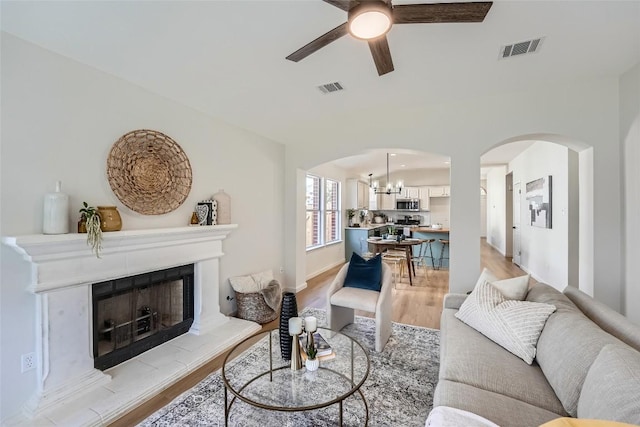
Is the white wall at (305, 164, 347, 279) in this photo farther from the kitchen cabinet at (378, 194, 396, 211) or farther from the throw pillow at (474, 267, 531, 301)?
the throw pillow at (474, 267, 531, 301)

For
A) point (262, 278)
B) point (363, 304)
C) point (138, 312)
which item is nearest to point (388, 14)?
point (363, 304)

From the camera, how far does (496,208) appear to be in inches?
363

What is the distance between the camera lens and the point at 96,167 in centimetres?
239

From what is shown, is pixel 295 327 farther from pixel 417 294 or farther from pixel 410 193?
pixel 410 193

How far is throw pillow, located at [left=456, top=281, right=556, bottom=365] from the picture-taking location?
1.79 metres

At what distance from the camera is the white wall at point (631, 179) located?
274 cm

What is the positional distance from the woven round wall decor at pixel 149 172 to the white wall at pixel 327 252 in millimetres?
2680

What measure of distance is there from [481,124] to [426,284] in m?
3.02

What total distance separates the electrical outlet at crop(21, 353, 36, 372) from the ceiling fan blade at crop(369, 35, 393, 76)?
Answer: 3240mm

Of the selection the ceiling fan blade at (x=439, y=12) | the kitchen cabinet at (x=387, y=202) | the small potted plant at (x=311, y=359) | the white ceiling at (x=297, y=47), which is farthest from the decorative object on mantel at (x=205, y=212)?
the kitchen cabinet at (x=387, y=202)

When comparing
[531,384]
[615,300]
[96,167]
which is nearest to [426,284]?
[615,300]

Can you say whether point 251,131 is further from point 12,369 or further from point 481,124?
point 12,369

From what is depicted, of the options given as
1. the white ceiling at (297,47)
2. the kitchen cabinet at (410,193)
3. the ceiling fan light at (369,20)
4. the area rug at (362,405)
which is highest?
the white ceiling at (297,47)

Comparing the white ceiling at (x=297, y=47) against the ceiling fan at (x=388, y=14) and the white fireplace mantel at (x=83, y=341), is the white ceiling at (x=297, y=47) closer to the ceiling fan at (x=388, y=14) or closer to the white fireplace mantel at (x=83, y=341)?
the ceiling fan at (x=388, y=14)
